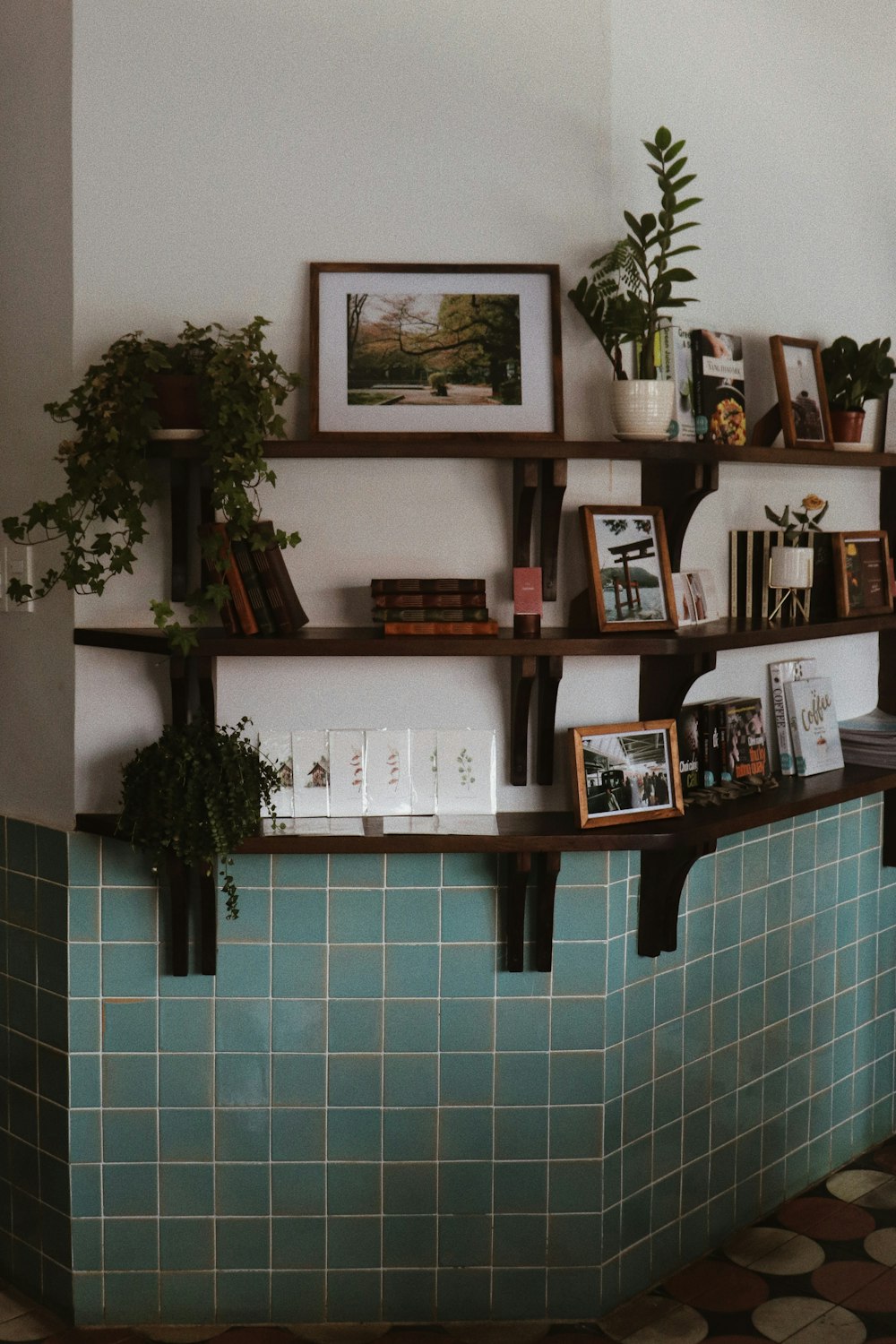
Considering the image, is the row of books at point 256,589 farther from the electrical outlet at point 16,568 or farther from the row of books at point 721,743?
the row of books at point 721,743

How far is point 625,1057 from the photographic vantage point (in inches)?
111

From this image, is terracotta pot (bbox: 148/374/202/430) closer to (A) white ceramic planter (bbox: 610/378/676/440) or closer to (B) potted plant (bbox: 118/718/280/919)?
(B) potted plant (bbox: 118/718/280/919)

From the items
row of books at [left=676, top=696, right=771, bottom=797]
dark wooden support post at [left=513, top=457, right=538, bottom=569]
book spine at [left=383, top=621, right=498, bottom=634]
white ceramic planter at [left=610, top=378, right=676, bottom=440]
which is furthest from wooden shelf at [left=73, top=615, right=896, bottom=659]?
white ceramic planter at [left=610, top=378, right=676, bottom=440]

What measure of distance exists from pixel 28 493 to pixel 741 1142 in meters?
2.22

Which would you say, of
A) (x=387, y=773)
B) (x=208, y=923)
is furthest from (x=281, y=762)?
(x=208, y=923)

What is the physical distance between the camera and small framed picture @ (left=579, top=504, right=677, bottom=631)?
2.65 metres

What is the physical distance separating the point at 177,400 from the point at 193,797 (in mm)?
755

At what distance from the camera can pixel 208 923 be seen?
2639mm

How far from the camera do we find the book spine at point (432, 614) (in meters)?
2.55

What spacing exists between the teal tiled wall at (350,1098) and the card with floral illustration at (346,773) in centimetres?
12

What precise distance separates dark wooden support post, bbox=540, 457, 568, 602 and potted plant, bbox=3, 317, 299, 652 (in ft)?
1.71

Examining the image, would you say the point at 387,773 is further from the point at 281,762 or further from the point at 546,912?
the point at 546,912

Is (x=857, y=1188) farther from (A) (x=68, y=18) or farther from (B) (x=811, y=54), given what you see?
(A) (x=68, y=18)

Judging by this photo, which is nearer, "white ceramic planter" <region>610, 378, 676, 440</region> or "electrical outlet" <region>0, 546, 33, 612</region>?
"white ceramic planter" <region>610, 378, 676, 440</region>
